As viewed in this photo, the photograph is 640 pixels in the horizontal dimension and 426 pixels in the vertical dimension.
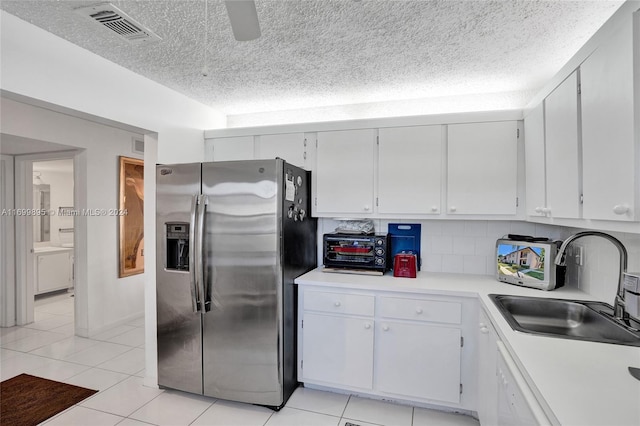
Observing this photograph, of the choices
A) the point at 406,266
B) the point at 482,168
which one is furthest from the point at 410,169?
the point at 406,266

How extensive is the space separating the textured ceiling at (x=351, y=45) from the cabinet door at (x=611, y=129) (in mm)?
543

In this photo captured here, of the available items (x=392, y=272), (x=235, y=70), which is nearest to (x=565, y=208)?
(x=392, y=272)

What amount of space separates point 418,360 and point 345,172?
158 centimetres

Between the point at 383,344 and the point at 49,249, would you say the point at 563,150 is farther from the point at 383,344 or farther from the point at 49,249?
the point at 49,249

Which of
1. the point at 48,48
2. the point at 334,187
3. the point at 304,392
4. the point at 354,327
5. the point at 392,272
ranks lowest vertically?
the point at 304,392

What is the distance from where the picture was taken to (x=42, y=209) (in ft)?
19.6

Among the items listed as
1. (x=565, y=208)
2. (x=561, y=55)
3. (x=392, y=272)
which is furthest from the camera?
(x=392, y=272)

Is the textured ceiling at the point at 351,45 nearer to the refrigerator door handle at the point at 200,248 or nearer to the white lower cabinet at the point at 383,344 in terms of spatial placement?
the refrigerator door handle at the point at 200,248

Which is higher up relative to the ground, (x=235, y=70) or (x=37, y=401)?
(x=235, y=70)

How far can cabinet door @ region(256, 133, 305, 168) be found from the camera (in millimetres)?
2902

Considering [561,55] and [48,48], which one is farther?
[561,55]

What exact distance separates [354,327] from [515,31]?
2198 millimetres

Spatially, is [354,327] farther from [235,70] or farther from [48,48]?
[48,48]

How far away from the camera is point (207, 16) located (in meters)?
1.74
